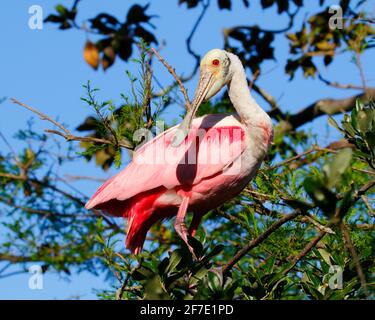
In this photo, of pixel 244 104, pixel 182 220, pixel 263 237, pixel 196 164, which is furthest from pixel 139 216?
pixel 263 237

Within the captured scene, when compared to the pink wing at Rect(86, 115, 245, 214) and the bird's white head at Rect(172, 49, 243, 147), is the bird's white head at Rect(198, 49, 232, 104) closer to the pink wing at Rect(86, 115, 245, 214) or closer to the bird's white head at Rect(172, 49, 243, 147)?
the bird's white head at Rect(172, 49, 243, 147)

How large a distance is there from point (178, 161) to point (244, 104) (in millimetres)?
477

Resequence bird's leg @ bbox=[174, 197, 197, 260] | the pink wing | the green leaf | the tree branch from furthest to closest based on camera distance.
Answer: the tree branch
the pink wing
bird's leg @ bbox=[174, 197, 197, 260]
the green leaf

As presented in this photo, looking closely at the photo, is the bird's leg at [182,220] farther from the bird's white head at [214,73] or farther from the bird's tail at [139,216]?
the bird's white head at [214,73]

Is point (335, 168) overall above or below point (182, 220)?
above

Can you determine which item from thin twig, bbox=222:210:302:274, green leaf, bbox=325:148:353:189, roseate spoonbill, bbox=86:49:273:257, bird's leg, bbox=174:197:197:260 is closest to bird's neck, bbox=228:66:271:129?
roseate spoonbill, bbox=86:49:273:257

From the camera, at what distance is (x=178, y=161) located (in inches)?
199

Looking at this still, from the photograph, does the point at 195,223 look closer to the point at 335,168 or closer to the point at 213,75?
the point at 213,75

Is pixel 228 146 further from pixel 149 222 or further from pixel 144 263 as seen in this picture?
pixel 144 263

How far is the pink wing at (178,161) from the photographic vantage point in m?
4.91

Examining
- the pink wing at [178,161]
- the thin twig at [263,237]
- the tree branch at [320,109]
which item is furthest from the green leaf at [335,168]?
the tree branch at [320,109]

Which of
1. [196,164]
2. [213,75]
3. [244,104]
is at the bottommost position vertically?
[196,164]

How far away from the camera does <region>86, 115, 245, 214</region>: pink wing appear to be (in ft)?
16.1
